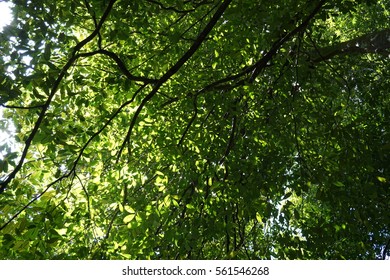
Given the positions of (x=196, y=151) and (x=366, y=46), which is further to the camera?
(x=366, y=46)

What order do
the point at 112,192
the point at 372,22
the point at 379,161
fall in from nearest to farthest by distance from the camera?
the point at 379,161
the point at 112,192
the point at 372,22

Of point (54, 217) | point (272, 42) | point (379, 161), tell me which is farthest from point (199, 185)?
point (379, 161)

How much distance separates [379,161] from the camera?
5820mm

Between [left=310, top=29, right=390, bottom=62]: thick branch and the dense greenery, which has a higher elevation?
[left=310, top=29, right=390, bottom=62]: thick branch

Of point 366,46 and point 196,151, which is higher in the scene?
point 366,46

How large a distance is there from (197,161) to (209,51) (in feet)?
8.42

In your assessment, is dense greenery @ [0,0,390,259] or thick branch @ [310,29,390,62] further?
thick branch @ [310,29,390,62]

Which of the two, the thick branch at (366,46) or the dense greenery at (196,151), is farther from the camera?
the thick branch at (366,46)

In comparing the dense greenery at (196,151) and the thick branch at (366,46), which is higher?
the thick branch at (366,46)

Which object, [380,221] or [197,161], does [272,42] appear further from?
[380,221]

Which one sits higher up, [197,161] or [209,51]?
[209,51]
